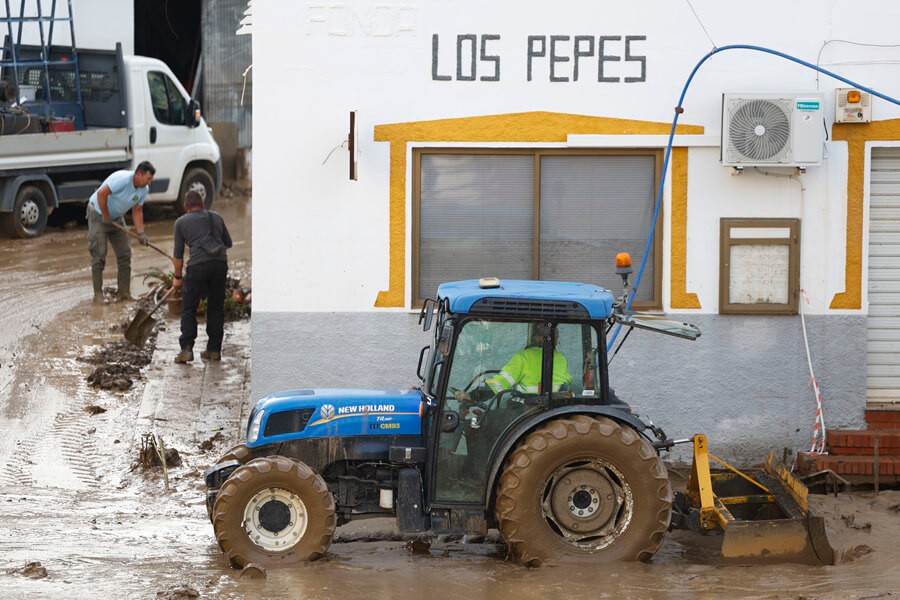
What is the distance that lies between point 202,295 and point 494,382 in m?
5.65

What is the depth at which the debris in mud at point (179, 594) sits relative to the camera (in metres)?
6.78

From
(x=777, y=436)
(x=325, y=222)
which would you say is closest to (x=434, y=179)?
(x=325, y=222)

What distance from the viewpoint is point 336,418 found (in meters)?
7.68

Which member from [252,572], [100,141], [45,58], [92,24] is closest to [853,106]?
[252,572]

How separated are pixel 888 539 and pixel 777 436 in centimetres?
192

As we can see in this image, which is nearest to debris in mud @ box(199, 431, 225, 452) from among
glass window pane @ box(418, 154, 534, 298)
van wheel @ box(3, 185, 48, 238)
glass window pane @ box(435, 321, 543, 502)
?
glass window pane @ box(418, 154, 534, 298)

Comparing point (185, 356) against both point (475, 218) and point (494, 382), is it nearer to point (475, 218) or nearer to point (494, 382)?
point (475, 218)

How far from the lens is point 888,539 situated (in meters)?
8.43

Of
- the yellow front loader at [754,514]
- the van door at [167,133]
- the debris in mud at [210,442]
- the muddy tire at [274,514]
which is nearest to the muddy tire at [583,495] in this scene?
the yellow front loader at [754,514]

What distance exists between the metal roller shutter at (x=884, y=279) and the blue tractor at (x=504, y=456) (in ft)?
11.8

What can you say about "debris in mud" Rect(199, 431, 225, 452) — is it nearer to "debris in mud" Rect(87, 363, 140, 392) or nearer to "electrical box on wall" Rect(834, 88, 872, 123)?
"debris in mud" Rect(87, 363, 140, 392)

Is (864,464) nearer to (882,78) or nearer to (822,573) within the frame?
(822,573)

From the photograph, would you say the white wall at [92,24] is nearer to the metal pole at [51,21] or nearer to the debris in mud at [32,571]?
the metal pole at [51,21]

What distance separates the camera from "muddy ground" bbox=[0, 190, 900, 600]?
7.10 m
